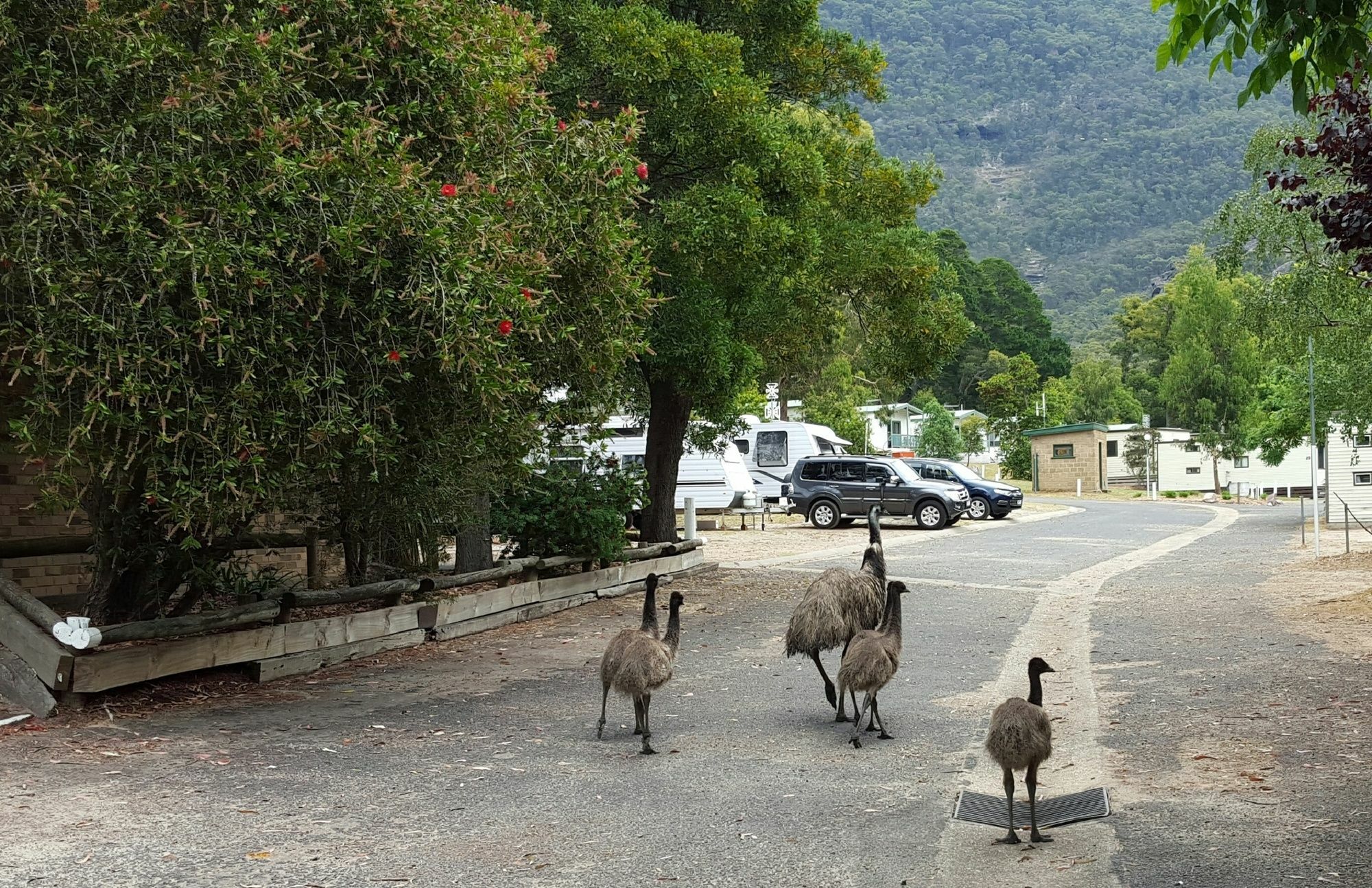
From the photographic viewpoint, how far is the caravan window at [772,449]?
3900 cm

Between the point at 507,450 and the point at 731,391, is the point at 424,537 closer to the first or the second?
the point at 731,391

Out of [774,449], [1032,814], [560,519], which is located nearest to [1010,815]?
[1032,814]

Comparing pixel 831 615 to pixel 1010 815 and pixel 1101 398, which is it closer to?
pixel 1010 815

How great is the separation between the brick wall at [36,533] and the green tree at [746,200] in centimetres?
623

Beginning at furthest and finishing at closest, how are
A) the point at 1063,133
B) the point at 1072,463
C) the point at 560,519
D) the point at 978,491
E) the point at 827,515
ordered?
the point at 1063,133
the point at 1072,463
the point at 978,491
the point at 827,515
the point at 560,519

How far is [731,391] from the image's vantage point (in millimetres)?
17141

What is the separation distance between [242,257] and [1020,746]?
539 cm

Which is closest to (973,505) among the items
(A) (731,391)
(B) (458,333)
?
(A) (731,391)

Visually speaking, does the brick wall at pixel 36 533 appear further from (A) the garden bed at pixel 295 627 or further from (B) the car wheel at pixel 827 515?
(B) the car wheel at pixel 827 515

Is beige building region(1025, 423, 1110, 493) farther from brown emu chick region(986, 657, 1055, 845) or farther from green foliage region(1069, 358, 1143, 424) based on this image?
brown emu chick region(986, 657, 1055, 845)

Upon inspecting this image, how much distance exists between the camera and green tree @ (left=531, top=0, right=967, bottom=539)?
14.4 metres

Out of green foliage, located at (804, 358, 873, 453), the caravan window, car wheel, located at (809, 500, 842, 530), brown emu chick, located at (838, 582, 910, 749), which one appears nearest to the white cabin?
car wheel, located at (809, 500, 842, 530)

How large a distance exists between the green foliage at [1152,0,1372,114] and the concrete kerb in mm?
15671

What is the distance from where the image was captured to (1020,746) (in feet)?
19.4
